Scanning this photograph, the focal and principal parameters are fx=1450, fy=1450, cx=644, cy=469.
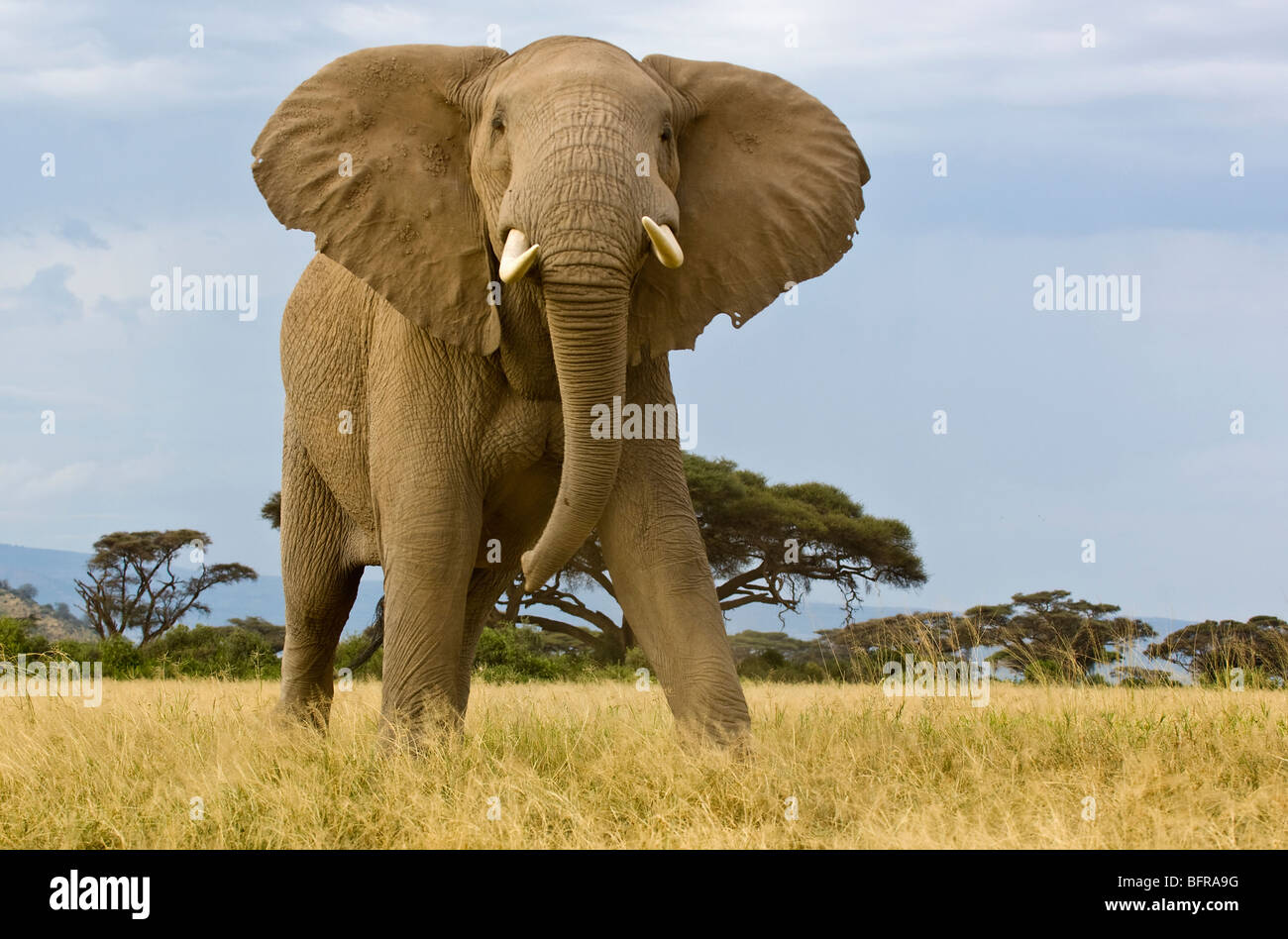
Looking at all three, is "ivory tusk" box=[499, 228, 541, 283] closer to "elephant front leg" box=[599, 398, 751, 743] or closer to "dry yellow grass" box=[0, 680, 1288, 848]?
"elephant front leg" box=[599, 398, 751, 743]

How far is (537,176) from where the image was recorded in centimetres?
643

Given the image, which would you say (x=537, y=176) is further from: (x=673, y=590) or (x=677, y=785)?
(x=677, y=785)

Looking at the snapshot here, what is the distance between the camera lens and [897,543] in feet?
94.3

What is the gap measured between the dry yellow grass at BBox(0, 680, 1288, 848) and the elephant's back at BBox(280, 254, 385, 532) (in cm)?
164

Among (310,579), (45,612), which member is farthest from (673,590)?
(45,612)

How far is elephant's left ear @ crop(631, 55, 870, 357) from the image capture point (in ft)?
24.8

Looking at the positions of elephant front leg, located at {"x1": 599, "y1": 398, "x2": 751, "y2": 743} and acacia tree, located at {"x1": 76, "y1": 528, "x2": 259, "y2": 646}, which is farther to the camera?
acacia tree, located at {"x1": 76, "y1": 528, "x2": 259, "y2": 646}

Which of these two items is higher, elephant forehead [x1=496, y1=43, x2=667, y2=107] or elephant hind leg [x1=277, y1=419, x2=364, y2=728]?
elephant forehead [x1=496, y1=43, x2=667, y2=107]

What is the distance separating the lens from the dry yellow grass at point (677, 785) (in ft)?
20.5

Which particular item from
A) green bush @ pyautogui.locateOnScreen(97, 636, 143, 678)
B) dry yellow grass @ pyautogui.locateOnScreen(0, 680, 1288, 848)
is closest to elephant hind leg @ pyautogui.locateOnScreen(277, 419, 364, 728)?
dry yellow grass @ pyautogui.locateOnScreen(0, 680, 1288, 848)

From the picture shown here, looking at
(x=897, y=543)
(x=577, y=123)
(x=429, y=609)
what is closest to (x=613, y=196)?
(x=577, y=123)

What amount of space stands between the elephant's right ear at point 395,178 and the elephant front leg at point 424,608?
1009 mm

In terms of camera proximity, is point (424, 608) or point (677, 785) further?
point (424, 608)

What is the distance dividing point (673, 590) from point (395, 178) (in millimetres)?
2641
